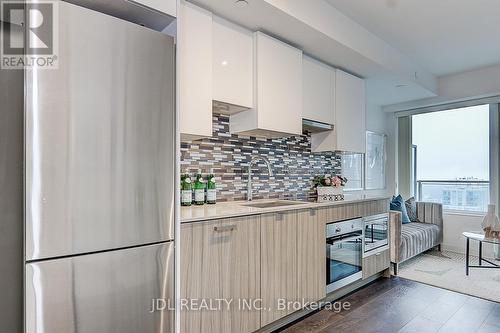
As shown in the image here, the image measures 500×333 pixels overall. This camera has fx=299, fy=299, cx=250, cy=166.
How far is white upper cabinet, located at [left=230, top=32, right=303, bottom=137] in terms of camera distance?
2383mm

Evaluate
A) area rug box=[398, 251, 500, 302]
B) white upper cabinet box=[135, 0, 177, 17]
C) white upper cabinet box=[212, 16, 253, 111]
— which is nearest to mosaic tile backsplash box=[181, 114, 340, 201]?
white upper cabinet box=[212, 16, 253, 111]

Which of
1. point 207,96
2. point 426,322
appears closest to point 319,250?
point 426,322

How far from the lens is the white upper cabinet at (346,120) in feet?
10.5

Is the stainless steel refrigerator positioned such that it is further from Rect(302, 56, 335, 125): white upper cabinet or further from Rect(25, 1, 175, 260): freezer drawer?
Rect(302, 56, 335, 125): white upper cabinet

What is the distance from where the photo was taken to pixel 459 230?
4559 millimetres

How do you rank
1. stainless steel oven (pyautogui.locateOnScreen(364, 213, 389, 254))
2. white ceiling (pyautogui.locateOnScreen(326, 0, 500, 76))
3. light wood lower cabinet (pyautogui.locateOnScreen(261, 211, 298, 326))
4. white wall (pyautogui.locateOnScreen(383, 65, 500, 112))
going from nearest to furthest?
light wood lower cabinet (pyautogui.locateOnScreen(261, 211, 298, 326)) < white ceiling (pyautogui.locateOnScreen(326, 0, 500, 76)) < stainless steel oven (pyautogui.locateOnScreen(364, 213, 389, 254)) < white wall (pyautogui.locateOnScreen(383, 65, 500, 112))

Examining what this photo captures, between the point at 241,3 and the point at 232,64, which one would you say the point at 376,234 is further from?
the point at 241,3

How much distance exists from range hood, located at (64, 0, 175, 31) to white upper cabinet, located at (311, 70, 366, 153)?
2107 millimetres

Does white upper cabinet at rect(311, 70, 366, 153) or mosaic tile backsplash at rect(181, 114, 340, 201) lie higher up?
white upper cabinet at rect(311, 70, 366, 153)

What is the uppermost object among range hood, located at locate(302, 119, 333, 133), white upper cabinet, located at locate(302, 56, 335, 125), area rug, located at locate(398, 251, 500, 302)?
white upper cabinet, located at locate(302, 56, 335, 125)

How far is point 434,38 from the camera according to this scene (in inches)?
125

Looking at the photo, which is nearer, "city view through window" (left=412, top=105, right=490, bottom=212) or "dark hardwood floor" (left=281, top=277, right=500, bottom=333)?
"dark hardwood floor" (left=281, top=277, right=500, bottom=333)

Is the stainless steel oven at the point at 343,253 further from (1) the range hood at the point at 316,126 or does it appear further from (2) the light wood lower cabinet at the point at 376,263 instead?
(1) the range hood at the point at 316,126

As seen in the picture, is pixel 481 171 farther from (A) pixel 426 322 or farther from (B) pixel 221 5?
(B) pixel 221 5
